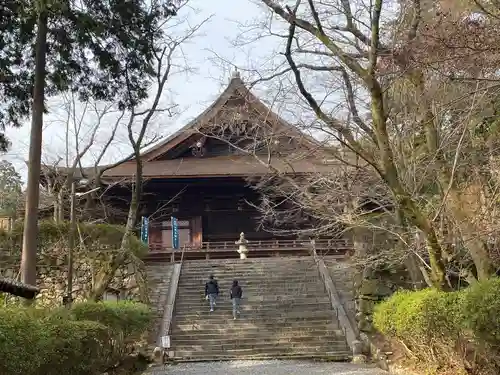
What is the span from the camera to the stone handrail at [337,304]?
1452 cm

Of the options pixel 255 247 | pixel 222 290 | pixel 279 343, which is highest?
pixel 255 247

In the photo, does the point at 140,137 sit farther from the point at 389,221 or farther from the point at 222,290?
the point at 389,221

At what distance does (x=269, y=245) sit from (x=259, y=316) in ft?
24.1

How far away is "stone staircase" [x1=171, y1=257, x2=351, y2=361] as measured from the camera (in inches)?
567

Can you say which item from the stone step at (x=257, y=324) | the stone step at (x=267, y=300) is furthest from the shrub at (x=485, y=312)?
the stone step at (x=267, y=300)

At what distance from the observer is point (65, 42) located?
1262cm

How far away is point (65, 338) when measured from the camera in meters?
8.15

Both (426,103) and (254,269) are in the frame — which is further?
(254,269)

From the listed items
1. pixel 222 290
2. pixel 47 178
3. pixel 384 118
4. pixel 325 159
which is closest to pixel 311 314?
pixel 222 290

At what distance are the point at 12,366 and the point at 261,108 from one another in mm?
14556

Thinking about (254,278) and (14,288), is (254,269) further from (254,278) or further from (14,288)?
(14,288)

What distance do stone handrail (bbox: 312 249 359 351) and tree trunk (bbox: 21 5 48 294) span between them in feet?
25.8

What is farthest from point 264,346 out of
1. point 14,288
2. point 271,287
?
point 14,288

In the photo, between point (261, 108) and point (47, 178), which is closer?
point (261, 108)
